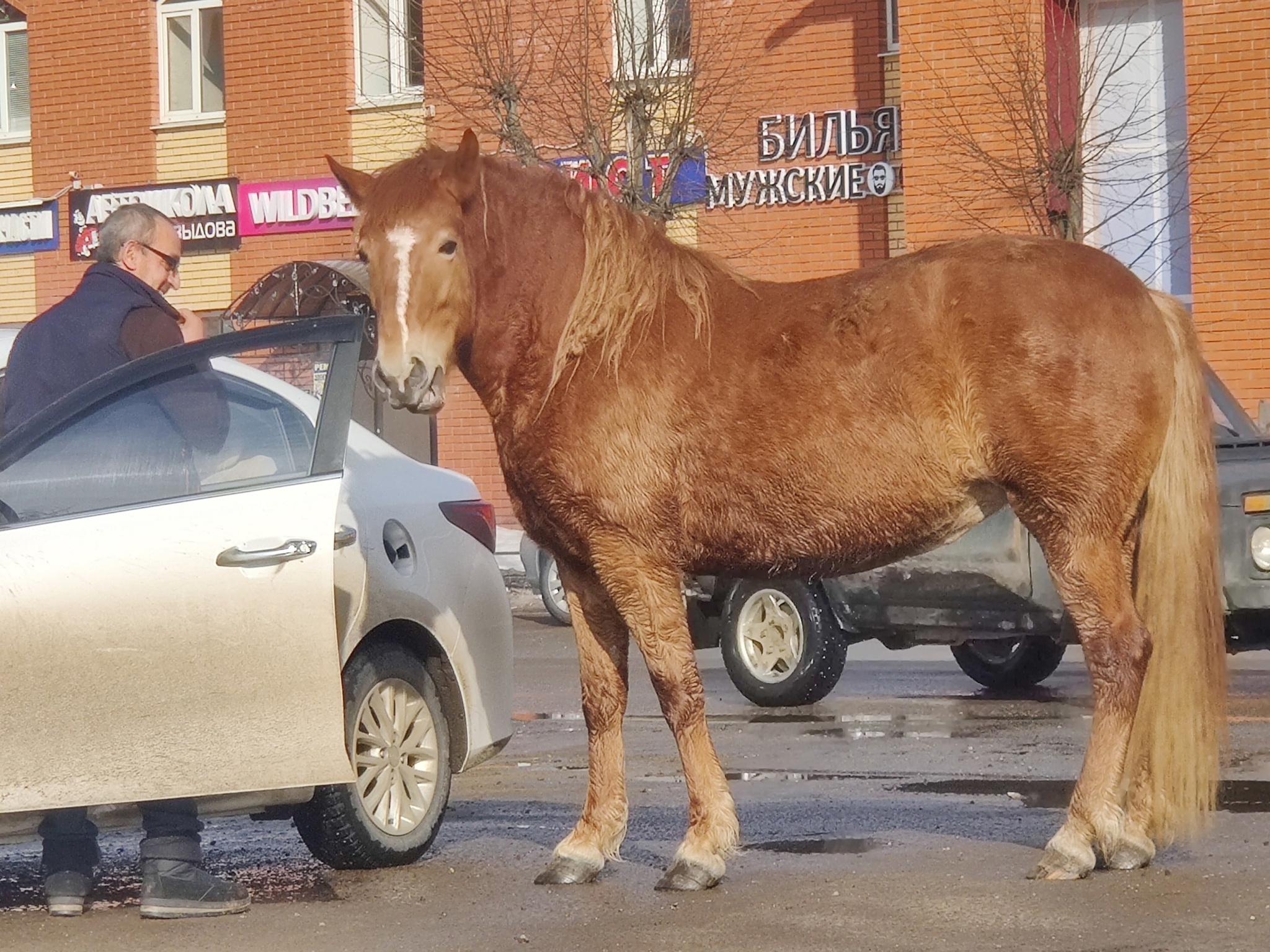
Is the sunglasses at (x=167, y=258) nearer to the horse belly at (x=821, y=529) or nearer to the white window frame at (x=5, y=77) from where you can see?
the horse belly at (x=821, y=529)

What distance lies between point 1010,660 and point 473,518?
18.4ft

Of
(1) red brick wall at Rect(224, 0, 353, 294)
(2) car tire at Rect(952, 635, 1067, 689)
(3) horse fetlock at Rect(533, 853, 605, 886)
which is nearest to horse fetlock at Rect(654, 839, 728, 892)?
(3) horse fetlock at Rect(533, 853, 605, 886)

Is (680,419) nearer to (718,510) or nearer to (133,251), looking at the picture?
(718,510)

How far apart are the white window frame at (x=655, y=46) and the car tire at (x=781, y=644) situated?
10674mm

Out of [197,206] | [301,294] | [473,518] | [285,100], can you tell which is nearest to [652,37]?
[301,294]

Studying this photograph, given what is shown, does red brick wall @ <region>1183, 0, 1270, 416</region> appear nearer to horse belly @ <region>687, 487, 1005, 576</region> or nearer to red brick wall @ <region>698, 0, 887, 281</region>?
red brick wall @ <region>698, 0, 887, 281</region>

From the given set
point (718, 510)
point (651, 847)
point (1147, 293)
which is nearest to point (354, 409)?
point (718, 510)

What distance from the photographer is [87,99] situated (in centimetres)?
2759

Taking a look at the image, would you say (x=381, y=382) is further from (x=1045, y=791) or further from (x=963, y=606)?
(x=963, y=606)

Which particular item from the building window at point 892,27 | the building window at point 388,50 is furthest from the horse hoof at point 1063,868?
the building window at point 388,50

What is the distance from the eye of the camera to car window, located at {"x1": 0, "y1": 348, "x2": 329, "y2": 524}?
6301 mm

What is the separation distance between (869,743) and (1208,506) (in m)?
3.62

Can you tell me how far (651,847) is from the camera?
7059mm

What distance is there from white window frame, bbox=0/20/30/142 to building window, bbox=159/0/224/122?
230cm
